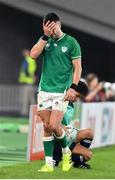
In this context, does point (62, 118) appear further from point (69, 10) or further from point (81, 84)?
point (69, 10)

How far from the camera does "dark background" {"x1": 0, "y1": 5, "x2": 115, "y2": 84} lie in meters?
31.0

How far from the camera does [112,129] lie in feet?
69.3

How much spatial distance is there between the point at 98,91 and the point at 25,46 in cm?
950

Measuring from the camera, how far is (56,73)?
1253cm

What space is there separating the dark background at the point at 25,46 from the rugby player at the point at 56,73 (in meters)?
18.3

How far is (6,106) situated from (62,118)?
1685 centimetres

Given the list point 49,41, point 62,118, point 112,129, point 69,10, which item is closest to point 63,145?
point 62,118

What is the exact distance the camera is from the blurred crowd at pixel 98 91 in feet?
72.1

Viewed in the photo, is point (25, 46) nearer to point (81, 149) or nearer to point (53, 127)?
point (81, 149)

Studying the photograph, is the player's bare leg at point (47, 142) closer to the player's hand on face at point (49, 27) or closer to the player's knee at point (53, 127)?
the player's knee at point (53, 127)

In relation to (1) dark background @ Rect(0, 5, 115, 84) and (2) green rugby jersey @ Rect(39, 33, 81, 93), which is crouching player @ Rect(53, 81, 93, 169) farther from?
(1) dark background @ Rect(0, 5, 115, 84)

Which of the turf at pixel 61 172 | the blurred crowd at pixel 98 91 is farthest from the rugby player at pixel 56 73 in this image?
the blurred crowd at pixel 98 91

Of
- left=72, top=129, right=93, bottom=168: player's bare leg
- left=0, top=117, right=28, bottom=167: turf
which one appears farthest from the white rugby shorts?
left=0, top=117, right=28, bottom=167: turf

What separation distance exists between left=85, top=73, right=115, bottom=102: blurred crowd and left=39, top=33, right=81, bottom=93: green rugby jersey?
340 inches
